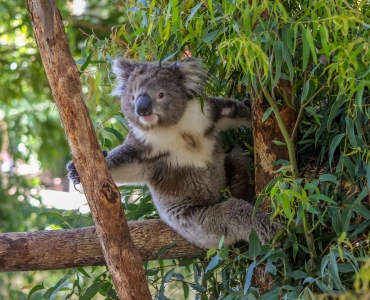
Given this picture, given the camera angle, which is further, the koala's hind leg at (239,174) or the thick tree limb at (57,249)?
the koala's hind leg at (239,174)

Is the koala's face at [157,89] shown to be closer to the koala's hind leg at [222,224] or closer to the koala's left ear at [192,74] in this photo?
the koala's left ear at [192,74]

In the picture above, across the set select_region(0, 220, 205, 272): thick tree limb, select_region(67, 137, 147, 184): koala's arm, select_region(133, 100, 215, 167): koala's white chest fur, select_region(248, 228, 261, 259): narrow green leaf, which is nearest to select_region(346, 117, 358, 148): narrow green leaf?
select_region(248, 228, 261, 259): narrow green leaf

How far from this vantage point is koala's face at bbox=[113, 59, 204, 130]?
3068mm

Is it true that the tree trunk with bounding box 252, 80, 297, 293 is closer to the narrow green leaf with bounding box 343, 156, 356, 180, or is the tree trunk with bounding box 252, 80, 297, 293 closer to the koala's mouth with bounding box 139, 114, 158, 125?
the narrow green leaf with bounding box 343, 156, 356, 180

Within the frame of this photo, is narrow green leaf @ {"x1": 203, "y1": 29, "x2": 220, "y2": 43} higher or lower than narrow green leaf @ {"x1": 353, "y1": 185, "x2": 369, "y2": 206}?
below

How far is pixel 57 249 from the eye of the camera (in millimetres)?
2887

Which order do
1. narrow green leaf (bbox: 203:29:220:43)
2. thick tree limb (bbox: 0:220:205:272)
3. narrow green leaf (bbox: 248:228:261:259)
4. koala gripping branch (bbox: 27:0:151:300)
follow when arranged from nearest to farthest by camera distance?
koala gripping branch (bbox: 27:0:151:300) < narrow green leaf (bbox: 203:29:220:43) < narrow green leaf (bbox: 248:228:261:259) < thick tree limb (bbox: 0:220:205:272)

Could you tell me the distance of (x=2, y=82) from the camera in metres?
6.30

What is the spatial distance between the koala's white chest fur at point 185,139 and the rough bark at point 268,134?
1.55 feet

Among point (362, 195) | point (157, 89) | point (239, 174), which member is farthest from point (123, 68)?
point (362, 195)

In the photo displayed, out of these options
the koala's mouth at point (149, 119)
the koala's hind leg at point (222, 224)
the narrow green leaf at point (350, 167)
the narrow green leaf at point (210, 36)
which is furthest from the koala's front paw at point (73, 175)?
the narrow green leaf at point (350, 167)

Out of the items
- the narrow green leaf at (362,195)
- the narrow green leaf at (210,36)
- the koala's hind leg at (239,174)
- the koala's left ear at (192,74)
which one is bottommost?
the koala's hind leg at (239,174)

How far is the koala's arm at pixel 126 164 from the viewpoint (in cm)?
311

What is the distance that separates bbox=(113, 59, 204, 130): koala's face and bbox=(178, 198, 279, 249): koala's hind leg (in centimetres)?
48
